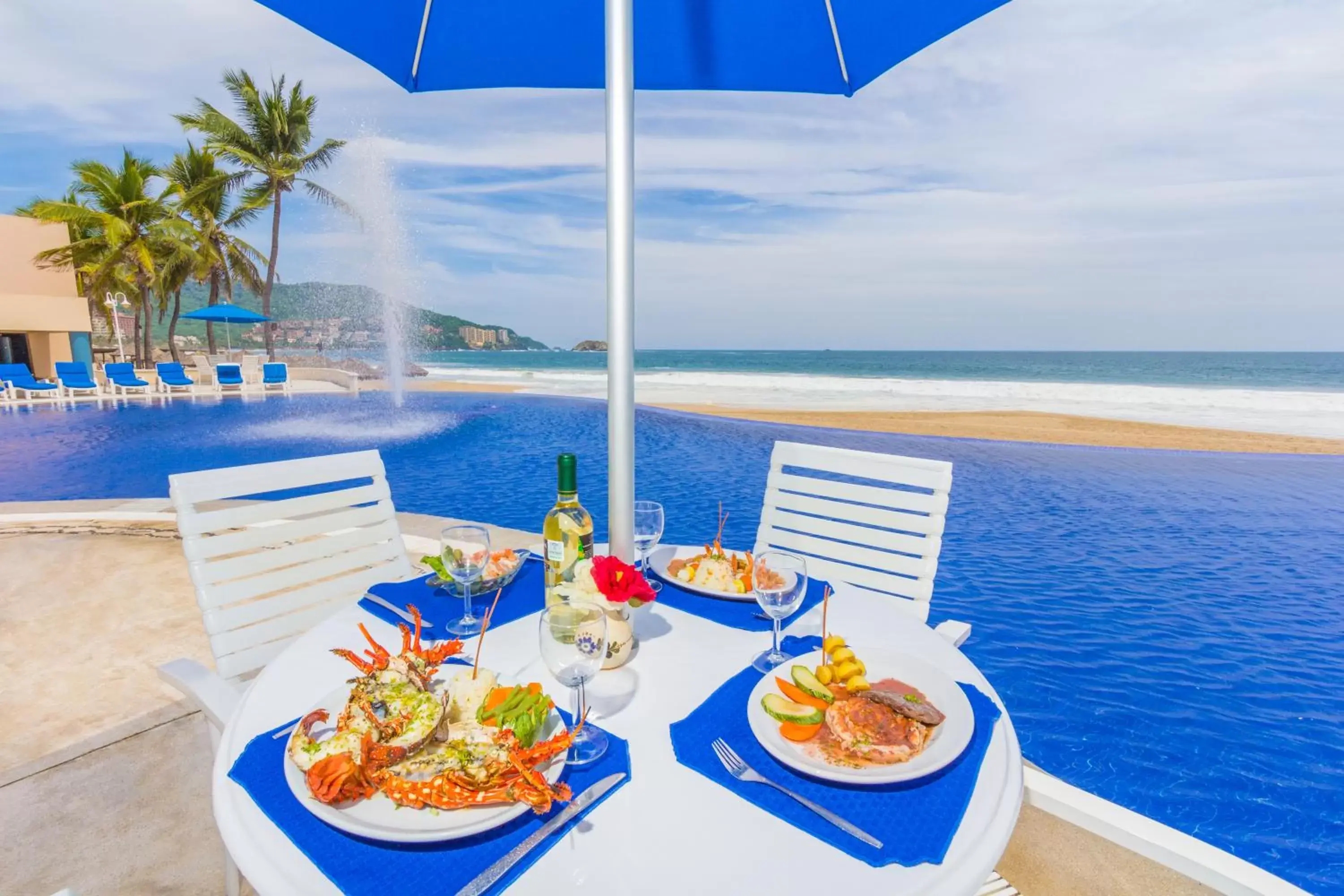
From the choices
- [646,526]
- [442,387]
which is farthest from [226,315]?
[646,526]

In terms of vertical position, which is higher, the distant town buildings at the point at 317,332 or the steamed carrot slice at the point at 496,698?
the distant town buildings at the point at 317,332

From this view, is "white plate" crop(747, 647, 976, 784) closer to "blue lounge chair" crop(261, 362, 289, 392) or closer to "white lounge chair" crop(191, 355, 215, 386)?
"blue lounge chair" crop(261, 362, 289, 392)

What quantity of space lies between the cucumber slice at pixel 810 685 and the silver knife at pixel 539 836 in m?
0.28

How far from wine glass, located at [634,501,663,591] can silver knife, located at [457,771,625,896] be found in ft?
2.43

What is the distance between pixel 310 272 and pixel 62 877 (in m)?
27.6

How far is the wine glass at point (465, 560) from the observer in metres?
1.25

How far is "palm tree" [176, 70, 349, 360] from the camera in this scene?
18.1 meters

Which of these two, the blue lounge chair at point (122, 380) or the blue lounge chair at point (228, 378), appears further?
the blue lounge chair at point (228, 378)

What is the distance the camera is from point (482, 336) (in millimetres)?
46688

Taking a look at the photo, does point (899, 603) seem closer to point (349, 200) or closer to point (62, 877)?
point (62, 877)

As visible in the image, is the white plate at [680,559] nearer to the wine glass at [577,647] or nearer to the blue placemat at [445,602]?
the blue placemat at [445,602]

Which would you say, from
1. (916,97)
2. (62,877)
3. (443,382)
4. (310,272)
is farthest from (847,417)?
(310,272)

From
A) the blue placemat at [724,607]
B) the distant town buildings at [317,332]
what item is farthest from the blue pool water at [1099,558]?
the distant town buildings at [317,332]

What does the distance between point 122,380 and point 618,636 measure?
59.3 ft
